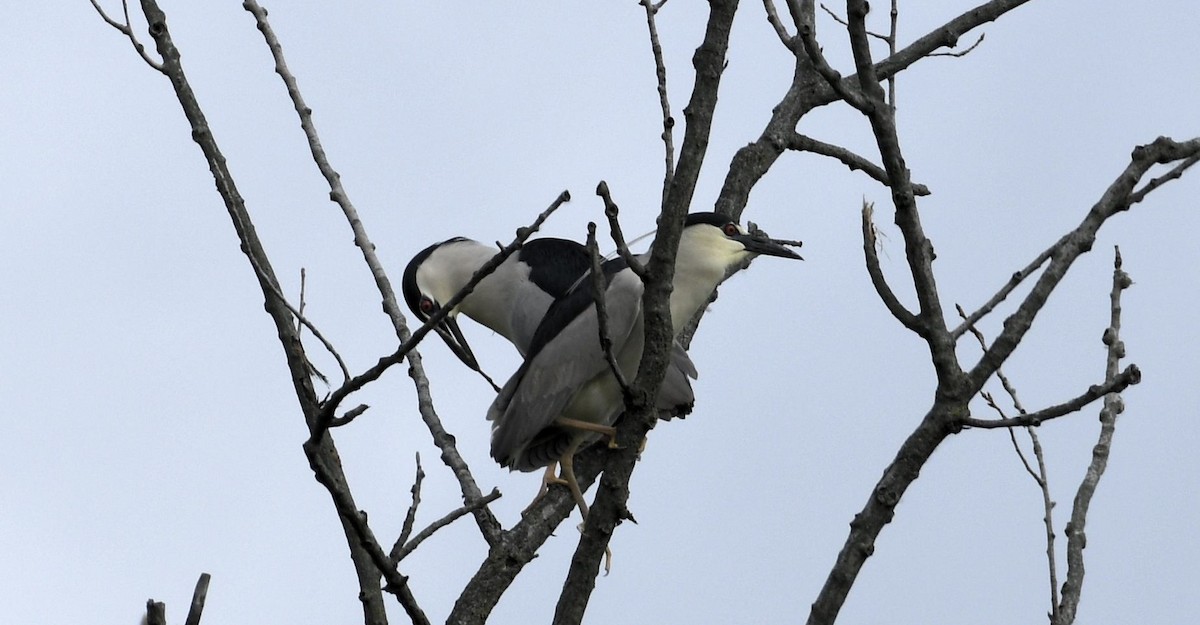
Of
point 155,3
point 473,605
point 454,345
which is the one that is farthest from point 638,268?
point 454,345

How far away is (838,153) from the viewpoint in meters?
4.99

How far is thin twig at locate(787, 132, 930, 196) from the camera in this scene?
4.96m

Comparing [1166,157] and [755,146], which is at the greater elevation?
[755,146]

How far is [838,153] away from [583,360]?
1.44 meters

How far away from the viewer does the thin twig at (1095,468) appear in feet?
10.3

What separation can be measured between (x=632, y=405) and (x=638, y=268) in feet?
1.32

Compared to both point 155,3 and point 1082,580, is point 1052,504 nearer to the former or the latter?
point 1082,580

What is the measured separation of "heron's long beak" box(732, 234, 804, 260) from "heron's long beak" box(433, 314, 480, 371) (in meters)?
1.72

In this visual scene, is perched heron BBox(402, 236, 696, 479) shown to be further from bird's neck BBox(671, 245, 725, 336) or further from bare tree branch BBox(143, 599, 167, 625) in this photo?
bare tree branch BBox(143, 599, 167, 625)

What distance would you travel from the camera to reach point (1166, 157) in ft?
9.70

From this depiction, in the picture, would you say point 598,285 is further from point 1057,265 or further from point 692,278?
point 692,278

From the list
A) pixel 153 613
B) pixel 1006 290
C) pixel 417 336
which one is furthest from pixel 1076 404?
pixel 153 613

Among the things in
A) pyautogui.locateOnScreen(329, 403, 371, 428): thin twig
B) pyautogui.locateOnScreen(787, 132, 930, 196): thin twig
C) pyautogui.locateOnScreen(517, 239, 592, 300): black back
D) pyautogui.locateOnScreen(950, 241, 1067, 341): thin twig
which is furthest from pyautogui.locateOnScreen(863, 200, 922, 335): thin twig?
pyautogui.locateOnScreen(517, 239, 592, 300): black back

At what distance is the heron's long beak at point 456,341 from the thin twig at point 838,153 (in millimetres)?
1692
